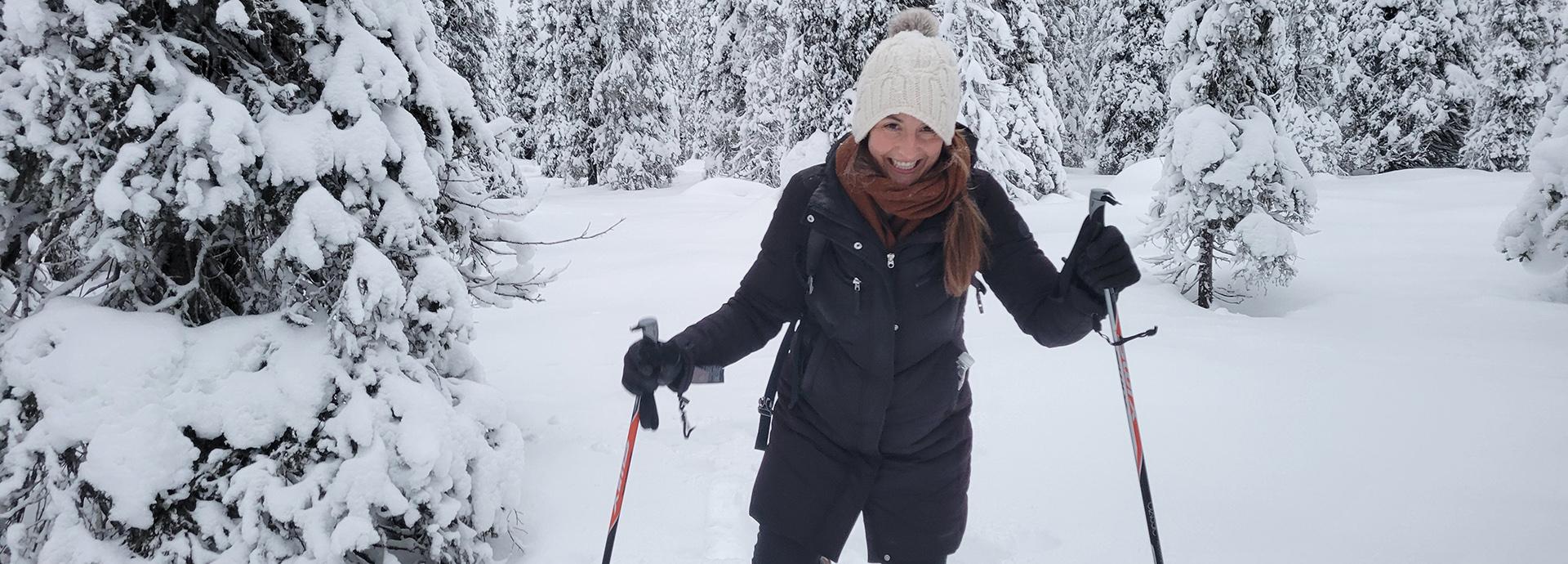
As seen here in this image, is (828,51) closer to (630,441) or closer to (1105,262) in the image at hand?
(630,441)

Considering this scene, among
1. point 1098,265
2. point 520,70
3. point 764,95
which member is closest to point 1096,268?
point 1098,265

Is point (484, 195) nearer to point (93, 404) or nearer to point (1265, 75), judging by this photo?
point (93, 404)

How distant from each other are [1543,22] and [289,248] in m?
31.7

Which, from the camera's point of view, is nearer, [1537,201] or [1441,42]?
[1537,201]

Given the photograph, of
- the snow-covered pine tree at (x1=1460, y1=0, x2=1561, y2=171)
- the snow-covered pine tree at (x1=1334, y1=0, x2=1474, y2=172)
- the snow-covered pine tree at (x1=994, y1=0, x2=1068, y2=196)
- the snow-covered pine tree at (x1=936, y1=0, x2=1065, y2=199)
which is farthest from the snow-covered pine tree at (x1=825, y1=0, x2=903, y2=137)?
the snow-covered pine tree at (x1=1460, y1=0, x2=1561, y2=171)

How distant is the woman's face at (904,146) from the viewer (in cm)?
209

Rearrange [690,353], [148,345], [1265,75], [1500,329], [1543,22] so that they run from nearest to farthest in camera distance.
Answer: [690,353]
[148,345]
[1500,329]
[1265,75]
[1543,22]

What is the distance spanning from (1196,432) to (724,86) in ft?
79.7

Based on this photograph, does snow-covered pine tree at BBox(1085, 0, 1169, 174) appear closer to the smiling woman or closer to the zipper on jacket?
the smiling woman

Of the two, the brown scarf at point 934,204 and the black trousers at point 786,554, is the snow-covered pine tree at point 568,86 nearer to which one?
the brown scarf at point 934,204

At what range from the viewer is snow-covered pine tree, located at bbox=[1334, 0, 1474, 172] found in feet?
76.2

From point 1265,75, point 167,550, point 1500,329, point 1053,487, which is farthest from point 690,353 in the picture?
point 1265,75

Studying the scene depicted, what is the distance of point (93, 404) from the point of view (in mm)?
2674

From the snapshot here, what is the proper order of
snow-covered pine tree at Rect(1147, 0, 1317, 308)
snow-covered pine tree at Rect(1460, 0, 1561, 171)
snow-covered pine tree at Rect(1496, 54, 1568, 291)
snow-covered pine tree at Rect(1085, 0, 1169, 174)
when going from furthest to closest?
snow-covered pine tree at Rect(1085, 0, 1169, 174)
snow-covered pine tree at Rect(1460, 0, 1561, 171)
snow-covered pine tree at Rect(1147, 0, 1317, 308)
snow-covered pine tree at Rect(1496, 54, 1568, 291)
